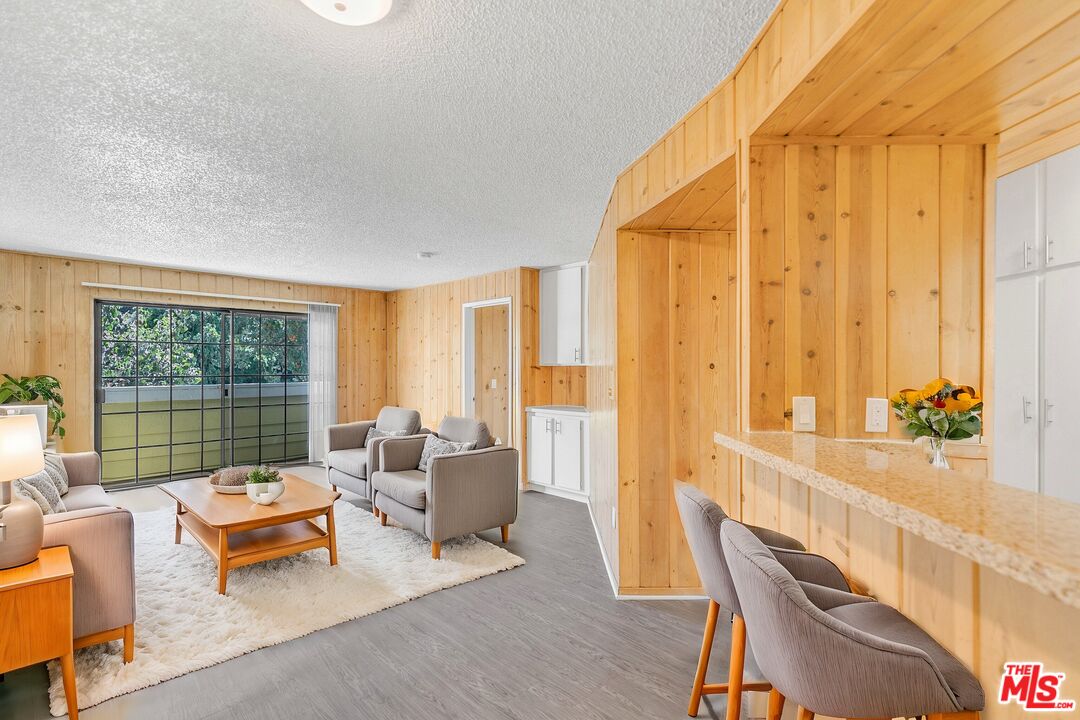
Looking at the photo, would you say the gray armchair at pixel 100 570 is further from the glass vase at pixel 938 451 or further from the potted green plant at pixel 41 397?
the glass vase at pixel 938 451

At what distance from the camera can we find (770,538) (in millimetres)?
1708

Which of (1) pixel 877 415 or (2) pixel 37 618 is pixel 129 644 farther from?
(1) pixel 877 415

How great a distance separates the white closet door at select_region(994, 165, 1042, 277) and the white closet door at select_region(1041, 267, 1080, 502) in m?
0.17

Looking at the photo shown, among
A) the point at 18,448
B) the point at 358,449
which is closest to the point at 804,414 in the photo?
the point at 18,448

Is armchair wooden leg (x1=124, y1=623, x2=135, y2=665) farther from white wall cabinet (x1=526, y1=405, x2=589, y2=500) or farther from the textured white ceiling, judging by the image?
white wall cabinet (x1=526, y1=405, x2=589, y2=500)

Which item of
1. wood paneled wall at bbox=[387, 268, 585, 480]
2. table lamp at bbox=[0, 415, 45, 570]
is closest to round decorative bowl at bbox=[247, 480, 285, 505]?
table lamp at bbox=[0, 415, 45, 570]

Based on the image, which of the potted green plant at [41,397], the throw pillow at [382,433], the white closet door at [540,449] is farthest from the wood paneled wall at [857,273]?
the potted green plant at [41,397]

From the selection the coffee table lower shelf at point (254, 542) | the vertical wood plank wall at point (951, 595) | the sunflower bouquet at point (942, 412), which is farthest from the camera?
the coffee table lower shelf at point (254, 542)

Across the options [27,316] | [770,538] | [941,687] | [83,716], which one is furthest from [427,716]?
[27,316]

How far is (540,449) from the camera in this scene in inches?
216

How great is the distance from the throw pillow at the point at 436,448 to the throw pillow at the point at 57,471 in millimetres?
2454

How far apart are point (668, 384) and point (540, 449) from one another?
274cm

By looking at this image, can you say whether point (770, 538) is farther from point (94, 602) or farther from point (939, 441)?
point (94, 602)

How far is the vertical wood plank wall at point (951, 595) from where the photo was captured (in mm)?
919
